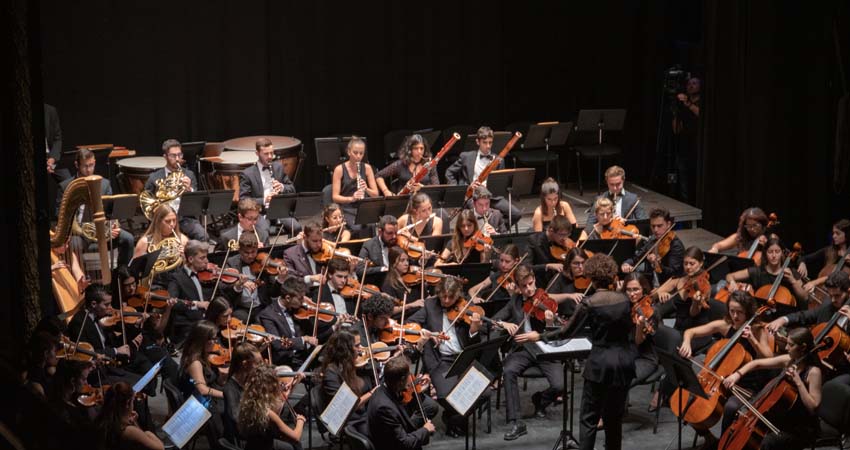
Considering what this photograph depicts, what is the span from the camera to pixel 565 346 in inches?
251

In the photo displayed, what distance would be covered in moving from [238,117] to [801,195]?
239 inches

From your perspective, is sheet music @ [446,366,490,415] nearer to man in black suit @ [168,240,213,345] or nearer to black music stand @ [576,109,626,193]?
man in black suit @ [168,240,213,345]

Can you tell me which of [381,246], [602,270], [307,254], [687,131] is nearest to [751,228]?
[602,270]

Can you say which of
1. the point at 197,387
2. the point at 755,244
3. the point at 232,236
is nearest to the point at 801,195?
the point at 755,244

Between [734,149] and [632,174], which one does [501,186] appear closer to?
[734,149]

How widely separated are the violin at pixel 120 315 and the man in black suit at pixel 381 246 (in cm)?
177

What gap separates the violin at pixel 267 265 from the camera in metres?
7.54

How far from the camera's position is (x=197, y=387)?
19.6 ft

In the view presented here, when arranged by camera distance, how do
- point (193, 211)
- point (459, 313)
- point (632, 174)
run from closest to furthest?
1. point (459, 313)
2. point (193, 211)
3. point (632, 174)

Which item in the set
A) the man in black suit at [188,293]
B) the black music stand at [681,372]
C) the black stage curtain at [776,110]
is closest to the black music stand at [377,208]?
the man in black suit at [188,293]

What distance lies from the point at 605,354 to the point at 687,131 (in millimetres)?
6448

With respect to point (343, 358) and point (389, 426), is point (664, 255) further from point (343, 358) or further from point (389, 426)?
point (389, 426)

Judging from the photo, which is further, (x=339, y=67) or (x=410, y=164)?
(x=339, y=67)

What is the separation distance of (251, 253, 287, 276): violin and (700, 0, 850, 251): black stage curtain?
519 centimetres
